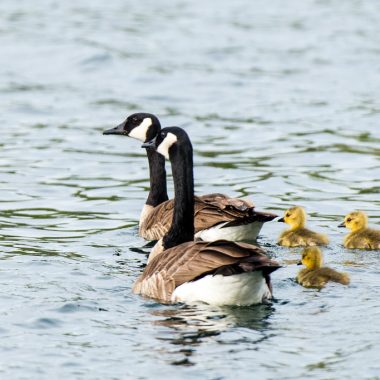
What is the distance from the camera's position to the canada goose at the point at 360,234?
42.4ft

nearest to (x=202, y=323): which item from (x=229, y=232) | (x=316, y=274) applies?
(x=316, y=274)

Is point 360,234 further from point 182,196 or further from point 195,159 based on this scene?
point 195,159

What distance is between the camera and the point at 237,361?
29.6ft

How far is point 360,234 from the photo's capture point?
512 inches

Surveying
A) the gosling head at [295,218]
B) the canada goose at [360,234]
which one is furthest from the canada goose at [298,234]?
the canada goose at [360,234]

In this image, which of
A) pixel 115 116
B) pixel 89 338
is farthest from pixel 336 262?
pixel 115 116

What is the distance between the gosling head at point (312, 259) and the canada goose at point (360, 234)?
51.4 inches

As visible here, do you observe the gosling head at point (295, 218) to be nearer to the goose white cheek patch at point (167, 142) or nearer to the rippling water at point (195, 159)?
the rippling water at point (195, 159)

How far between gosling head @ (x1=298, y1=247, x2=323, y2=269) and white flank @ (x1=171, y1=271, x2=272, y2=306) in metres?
1.17

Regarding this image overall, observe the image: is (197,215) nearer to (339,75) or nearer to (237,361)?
(237,361)

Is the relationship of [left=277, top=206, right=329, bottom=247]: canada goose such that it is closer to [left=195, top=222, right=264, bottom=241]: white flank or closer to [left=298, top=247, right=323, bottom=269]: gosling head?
[left=195, top=222, right=264, bottom=241]: white flank

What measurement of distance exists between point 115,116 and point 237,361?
1362cm

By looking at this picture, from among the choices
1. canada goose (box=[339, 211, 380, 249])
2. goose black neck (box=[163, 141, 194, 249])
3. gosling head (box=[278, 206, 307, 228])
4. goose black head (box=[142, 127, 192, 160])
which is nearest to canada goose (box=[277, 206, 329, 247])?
gosling head (box=[278, 206, 307, 228])

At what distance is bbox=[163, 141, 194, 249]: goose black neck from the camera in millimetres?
11906
